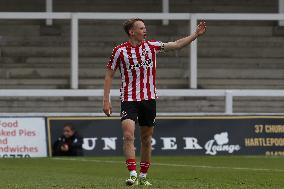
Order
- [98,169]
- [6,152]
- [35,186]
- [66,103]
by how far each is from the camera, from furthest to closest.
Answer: [66,103] → [6,152] → [98,169] → [35,186]

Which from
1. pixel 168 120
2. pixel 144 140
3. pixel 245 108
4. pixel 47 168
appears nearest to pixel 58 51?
pixel 245 108

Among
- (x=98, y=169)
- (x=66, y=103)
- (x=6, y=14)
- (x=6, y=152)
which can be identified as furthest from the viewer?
(x=66, y=103)

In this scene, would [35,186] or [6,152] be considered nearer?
[35,186]

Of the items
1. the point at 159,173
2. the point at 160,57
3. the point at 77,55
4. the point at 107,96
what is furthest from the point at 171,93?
the point at 107,96

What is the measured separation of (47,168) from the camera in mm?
17594

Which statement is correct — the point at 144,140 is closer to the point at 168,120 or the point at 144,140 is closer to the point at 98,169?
the point at 98,169

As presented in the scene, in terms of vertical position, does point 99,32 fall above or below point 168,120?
above

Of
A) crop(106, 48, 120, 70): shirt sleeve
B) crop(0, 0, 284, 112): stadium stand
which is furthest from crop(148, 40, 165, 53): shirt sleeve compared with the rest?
crop(0, 0, 284, 112): stadium stand

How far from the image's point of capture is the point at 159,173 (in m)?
15.7

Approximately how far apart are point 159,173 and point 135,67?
3513 mm

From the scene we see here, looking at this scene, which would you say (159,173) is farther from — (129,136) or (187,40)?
(187,40)

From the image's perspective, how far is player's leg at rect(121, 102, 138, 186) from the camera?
12172 millimetres

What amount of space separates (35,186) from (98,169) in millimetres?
5008
